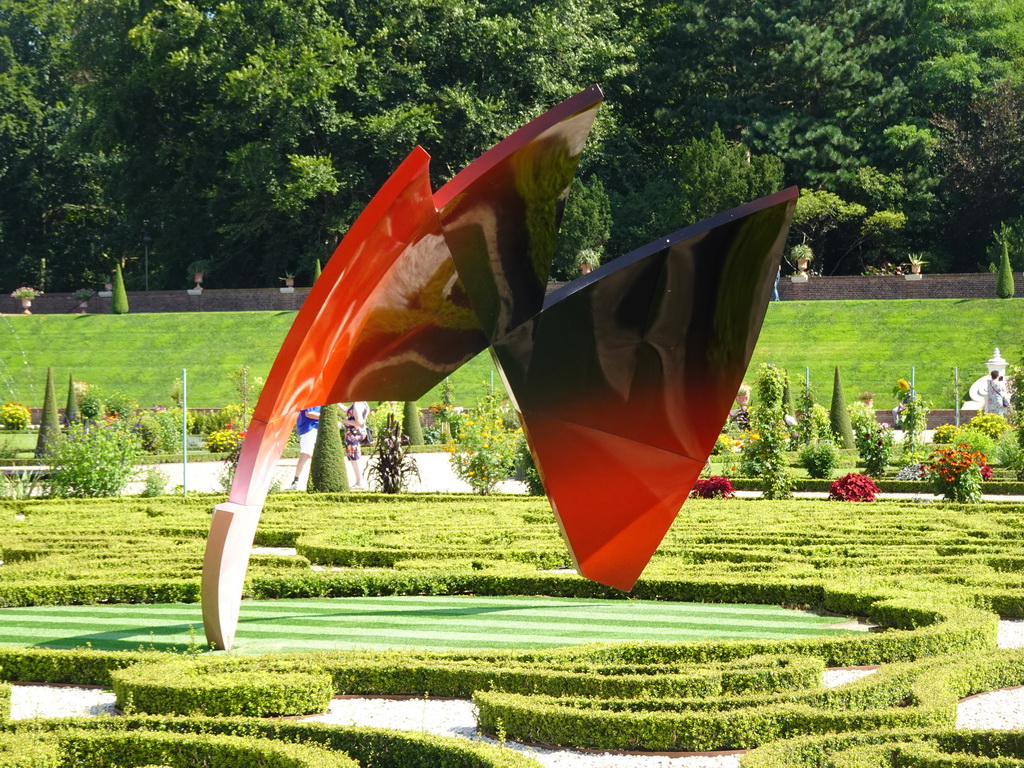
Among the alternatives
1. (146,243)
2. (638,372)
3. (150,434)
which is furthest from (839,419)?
(146,243)

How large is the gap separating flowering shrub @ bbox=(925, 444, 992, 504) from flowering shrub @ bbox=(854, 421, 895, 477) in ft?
9.78

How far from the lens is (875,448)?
690 inches

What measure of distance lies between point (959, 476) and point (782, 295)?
2735 centimetres

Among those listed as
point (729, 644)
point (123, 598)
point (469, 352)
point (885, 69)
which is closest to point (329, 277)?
point (469, 352)

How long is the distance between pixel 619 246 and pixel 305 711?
44235mm

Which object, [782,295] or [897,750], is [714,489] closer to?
[897,750]

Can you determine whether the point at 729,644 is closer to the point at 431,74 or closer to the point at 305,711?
the point at 305,711

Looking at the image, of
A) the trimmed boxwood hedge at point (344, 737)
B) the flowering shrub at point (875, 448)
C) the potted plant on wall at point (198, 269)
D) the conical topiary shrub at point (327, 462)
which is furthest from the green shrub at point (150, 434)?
the potted plant on wall at point (198, 269)

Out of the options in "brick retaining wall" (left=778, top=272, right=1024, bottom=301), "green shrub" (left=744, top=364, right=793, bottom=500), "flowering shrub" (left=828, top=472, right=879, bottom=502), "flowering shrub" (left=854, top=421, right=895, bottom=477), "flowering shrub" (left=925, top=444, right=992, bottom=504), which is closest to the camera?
"flowering shrub" (left=925, top=444, right=992, bottom=504)

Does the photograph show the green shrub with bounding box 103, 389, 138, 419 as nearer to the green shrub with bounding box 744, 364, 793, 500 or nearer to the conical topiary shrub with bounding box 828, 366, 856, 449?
the conical topiary shrub with bounding box 828, 366, 856, 449

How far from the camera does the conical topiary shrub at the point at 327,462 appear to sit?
15.7 metres

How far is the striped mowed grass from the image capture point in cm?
739

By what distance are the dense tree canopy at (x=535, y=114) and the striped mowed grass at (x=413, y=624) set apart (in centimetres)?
3602

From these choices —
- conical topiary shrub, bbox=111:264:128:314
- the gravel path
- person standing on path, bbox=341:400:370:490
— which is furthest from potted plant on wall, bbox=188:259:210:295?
the gravel path
